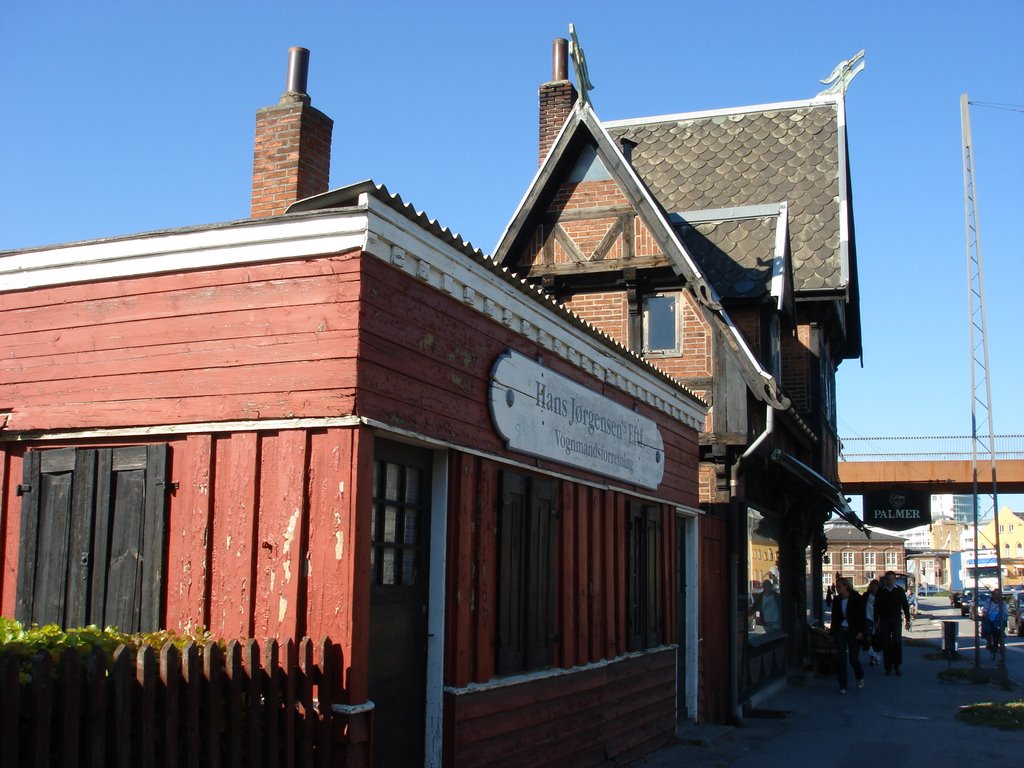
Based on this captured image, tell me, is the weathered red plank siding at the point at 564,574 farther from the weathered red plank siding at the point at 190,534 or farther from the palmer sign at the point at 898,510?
the palmer sign at the point at 898,510

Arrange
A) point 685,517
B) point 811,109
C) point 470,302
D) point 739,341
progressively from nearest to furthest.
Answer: point 470,302
point 685,517
point 739,341
point 811,109

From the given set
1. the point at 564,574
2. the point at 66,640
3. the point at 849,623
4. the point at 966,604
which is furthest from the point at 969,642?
the point at 66,640

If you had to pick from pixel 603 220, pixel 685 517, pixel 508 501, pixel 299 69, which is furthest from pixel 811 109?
pixel 508 501

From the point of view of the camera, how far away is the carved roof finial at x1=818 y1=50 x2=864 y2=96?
2427 cm

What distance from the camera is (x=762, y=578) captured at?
16688 millimetres

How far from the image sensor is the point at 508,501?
7820 mm

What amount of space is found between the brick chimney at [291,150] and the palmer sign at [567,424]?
8.30ft

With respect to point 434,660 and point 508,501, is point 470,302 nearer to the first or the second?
point 508,501

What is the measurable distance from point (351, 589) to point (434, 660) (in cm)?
139

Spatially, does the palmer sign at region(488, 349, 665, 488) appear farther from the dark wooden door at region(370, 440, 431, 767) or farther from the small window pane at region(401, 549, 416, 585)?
the small window pane at region(401, 549, 416, 585)

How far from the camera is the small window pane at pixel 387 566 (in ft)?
21.4

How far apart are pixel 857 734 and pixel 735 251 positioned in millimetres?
7521

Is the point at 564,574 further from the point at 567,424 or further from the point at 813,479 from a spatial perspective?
the point at 813,479

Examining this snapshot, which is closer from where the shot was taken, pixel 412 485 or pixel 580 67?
pixel 412 485
